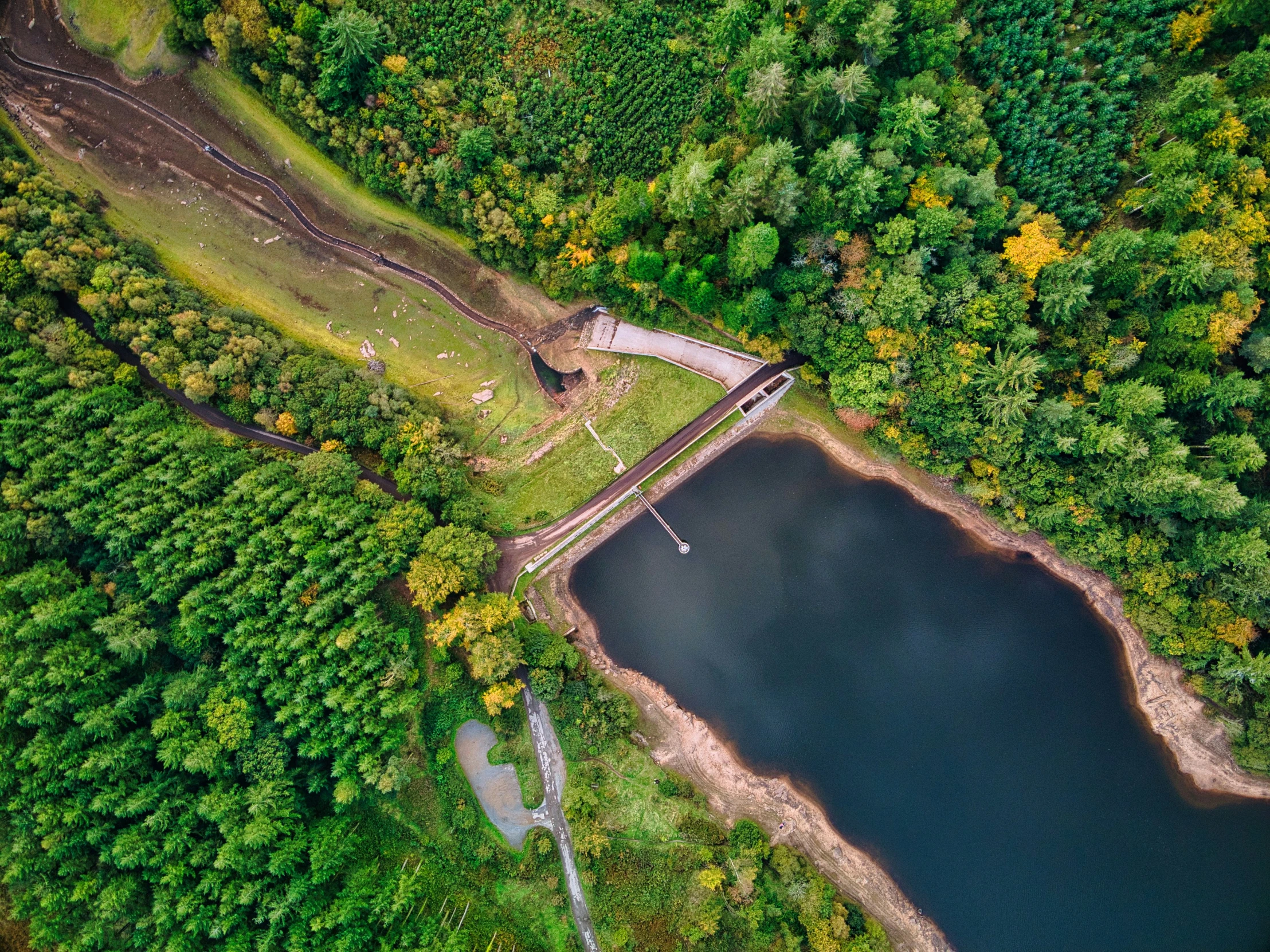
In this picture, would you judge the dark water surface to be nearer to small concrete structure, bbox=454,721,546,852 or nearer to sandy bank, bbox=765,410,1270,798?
sandy bank, bbox=765,410,1270,798

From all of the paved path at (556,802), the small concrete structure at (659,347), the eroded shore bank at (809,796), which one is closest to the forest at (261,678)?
the paved path at (556,802)

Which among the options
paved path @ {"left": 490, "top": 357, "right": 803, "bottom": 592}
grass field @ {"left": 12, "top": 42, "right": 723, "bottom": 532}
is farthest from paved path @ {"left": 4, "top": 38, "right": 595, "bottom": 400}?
paved path @ {"left": 490, "top": 357, "right": 803, "bottom": 592}

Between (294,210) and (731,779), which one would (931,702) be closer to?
(731,779)

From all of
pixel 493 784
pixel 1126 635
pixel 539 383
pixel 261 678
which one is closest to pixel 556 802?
pixel 493 784

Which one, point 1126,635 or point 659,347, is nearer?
point 1126,635

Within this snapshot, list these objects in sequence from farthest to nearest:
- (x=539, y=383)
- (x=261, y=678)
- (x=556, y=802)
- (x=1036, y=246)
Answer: (x=539, y=383)
(x=556, y=802)
(x=261, y=678)
(x=1036, y=246)

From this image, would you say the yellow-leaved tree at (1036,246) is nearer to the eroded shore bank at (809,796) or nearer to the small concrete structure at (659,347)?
the eroded shore bank at (809,796)
